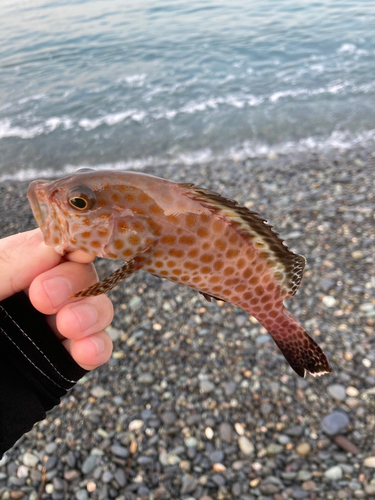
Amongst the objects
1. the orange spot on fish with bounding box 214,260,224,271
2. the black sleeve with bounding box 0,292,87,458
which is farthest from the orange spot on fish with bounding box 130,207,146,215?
the black sleeve with bounding box 0,292,87,458

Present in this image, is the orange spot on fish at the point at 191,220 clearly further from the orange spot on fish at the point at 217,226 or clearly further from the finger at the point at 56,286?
the finger at the point at 56,286

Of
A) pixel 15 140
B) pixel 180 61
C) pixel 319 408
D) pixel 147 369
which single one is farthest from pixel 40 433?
pixel 180 61

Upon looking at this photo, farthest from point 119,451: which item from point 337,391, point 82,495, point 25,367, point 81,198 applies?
point 81,198

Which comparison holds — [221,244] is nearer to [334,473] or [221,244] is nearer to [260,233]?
[260,233]

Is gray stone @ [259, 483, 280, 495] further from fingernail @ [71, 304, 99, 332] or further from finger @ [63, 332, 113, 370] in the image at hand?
fingernail @ [71, 304, 99, 332]

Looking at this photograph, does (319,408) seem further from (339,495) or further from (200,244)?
(200,244)

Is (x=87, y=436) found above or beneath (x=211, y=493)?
above

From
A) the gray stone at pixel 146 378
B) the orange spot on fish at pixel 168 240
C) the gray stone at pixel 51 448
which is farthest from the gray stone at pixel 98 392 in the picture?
the orange spot on fish at pixel 168 240
